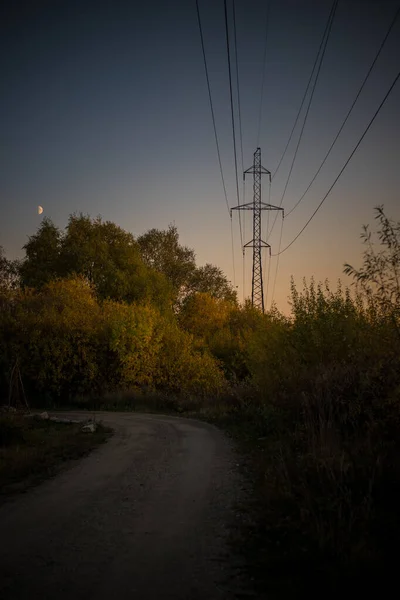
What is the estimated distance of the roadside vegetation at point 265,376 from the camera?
518cm

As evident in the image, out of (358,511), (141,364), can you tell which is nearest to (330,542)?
(358,511)

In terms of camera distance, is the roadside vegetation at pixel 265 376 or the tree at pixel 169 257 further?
the tree at pixel 169 257

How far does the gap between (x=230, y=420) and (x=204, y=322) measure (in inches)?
1195

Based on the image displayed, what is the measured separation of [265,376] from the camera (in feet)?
53.0

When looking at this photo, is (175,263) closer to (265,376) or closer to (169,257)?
(169,257)

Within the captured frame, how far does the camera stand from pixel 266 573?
4559 millimetres

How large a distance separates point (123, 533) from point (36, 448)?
22.2 feet

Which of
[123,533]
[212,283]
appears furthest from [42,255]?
[123,533]

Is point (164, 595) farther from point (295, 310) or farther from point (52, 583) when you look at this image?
point (295, 310)

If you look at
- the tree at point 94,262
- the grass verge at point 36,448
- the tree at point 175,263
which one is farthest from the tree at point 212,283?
the grass verge at point 36,448

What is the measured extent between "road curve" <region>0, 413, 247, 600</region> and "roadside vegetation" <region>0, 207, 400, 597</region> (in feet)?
2.12

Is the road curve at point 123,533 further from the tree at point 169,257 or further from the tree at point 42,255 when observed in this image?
the tree at point 169,257

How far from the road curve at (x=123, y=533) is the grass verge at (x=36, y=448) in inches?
23.9

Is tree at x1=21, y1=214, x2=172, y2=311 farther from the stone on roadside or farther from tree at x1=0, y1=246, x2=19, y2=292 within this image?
the stone on roadside
